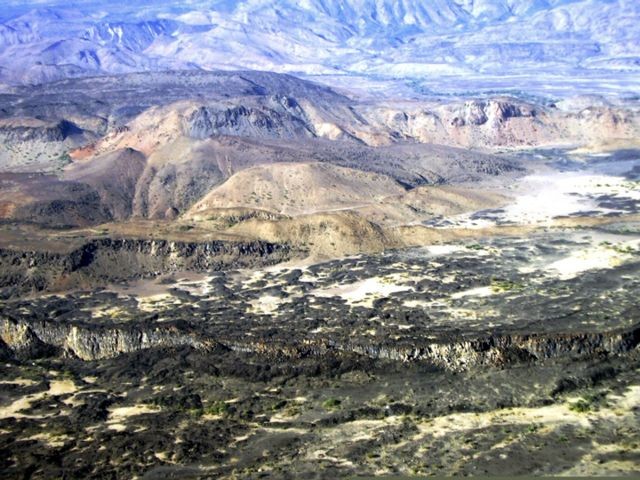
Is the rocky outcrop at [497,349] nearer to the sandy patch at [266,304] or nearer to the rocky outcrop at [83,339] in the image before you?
the rocky outcrop at [83,339]

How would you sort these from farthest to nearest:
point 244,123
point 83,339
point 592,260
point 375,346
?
point 244,123 < point 592,260 < point 83,339 < point 375,346

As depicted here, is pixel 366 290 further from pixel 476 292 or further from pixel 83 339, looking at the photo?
pixel 83 339

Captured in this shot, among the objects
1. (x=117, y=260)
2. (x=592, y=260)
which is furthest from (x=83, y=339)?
(x=592, y=260)

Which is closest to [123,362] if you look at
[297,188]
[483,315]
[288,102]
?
[483,315]

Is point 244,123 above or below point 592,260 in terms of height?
above

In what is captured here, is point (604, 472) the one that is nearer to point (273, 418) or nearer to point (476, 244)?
point (273, 418)

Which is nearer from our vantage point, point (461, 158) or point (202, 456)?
point (202, 456)

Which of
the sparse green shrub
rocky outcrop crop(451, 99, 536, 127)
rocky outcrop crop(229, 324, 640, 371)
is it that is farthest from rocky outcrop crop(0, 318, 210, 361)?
rocky outcrop crop(451, 99, 536, 127)
